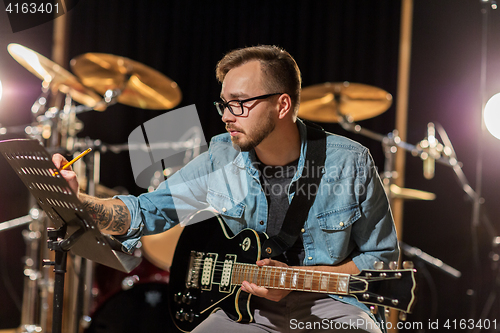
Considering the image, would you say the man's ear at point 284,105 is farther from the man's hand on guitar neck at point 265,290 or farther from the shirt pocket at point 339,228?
the man's hand on guitar neck at point 265,290

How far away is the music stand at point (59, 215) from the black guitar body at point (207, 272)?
1.22 ft

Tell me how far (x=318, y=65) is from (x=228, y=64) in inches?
101

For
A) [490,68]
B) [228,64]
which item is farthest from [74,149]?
[490,68]

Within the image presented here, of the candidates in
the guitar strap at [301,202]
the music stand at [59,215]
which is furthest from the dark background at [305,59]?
the music stand at [59,215]

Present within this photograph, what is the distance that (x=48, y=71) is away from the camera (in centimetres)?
312

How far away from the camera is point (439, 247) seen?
4.04m

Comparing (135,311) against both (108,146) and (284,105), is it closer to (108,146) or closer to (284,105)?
(108,146)

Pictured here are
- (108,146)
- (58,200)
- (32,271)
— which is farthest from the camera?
(32,271)

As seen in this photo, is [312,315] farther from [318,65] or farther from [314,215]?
[318,65]

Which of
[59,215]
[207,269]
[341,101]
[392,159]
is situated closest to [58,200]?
[59,215]

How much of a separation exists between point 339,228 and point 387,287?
37 centimetres

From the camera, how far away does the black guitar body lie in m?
1.77

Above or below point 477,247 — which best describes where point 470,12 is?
above

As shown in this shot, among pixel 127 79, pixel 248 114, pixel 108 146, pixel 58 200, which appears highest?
pixel 127 79
